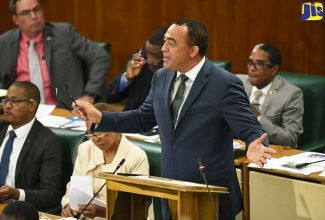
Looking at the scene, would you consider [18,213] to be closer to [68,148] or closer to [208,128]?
[208,128]

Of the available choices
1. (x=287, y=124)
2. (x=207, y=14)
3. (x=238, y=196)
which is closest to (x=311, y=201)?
(x=238, y=196)

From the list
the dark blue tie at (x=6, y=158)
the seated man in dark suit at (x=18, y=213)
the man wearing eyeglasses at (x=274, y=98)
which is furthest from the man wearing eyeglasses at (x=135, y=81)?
the seated man in dark suit at (x=18, y=213)

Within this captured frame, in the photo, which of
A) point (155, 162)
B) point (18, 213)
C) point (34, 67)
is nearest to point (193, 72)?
point (155, 162)

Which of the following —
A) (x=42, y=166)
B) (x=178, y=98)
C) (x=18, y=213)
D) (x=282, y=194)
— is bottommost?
(x=282, y=194)

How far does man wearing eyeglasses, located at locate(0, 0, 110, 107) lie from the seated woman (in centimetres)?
200

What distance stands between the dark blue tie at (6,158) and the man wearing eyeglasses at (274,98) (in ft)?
5.53

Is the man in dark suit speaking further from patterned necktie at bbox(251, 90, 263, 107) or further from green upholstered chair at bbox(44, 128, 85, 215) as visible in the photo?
patterned necktie at bbox(251, 90, 263, 107)

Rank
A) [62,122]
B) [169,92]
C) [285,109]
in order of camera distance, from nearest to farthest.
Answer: [169,92]
[285,109]
[62,122]

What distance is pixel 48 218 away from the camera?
4.02m

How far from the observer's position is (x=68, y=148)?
16.4 ft

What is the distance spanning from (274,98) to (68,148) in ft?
5.20

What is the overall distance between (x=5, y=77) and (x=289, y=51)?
2439 millimetres

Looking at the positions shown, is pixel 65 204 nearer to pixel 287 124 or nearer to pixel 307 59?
pixel 287 124

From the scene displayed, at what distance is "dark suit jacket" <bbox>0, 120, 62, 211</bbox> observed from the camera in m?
4.83
